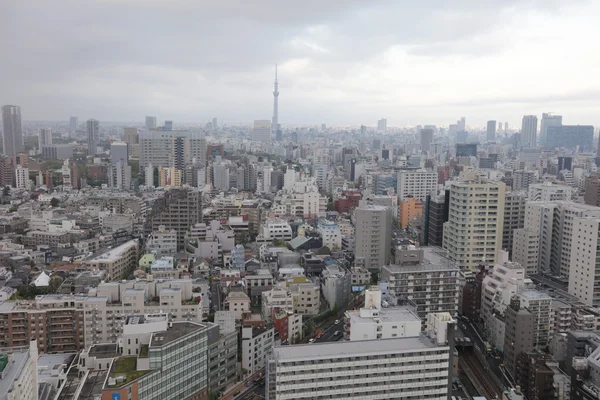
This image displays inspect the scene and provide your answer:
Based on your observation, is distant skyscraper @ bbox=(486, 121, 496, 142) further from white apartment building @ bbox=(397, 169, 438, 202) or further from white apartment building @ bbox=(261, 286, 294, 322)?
white apartment building @ bbox=(261, 286, 294, 322)

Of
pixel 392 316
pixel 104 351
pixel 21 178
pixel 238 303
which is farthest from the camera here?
pixel 21 178

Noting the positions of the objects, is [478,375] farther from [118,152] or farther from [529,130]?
[529,130]

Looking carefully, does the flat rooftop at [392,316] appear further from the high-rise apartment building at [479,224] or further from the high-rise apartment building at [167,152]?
the high-rise apartment building at [167,152]

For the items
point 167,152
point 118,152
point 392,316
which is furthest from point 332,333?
point 118,152

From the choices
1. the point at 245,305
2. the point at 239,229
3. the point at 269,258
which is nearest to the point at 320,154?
the point at 239,229

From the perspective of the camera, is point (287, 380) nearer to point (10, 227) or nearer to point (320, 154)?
point (10, 227)
